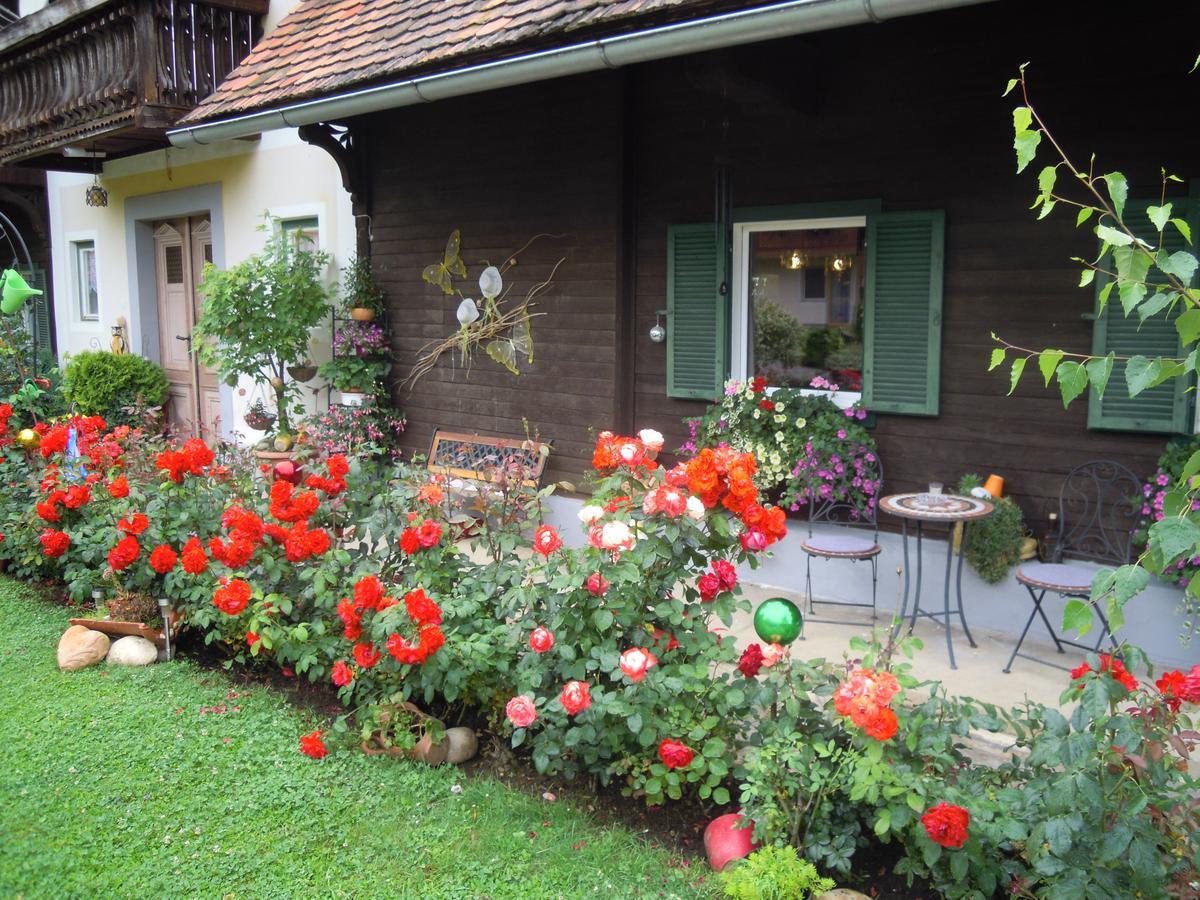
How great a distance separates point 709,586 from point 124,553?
2717 mm

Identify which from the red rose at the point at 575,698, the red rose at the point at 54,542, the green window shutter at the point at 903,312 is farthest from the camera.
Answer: the green window shutter at the point at 903,312

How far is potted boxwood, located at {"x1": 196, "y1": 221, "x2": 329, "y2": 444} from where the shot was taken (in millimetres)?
7523

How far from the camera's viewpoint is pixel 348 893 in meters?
2.79

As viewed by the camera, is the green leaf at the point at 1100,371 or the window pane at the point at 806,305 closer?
the green leaf at the point at 1100,371

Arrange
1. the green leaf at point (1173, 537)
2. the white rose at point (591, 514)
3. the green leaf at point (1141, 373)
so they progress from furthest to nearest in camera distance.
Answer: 1. the white rose at point (591, 514)
2. the green leaf at point (1141, 373)
3. the green leaf at point (1173, 537)

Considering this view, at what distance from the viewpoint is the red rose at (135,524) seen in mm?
4492

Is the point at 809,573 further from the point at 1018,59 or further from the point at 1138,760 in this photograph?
the point at 1138,760

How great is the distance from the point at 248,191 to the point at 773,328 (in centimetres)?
555

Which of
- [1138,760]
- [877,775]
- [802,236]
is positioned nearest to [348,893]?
[877,775]

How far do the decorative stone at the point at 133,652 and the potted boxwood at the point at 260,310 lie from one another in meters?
3.48

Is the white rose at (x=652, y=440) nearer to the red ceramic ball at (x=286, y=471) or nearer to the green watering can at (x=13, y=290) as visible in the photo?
the red ceramic ball at (x=286, y=471)

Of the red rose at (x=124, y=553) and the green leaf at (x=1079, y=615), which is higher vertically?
the green leaf at (x=1079, y=615)

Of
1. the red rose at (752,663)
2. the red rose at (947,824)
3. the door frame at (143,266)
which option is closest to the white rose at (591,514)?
the red rose at (752,663)

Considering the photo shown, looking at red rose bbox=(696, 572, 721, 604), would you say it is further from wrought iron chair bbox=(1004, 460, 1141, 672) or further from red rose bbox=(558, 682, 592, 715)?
wrought iron chair bbox=(1004, 460, 1141, 672)
